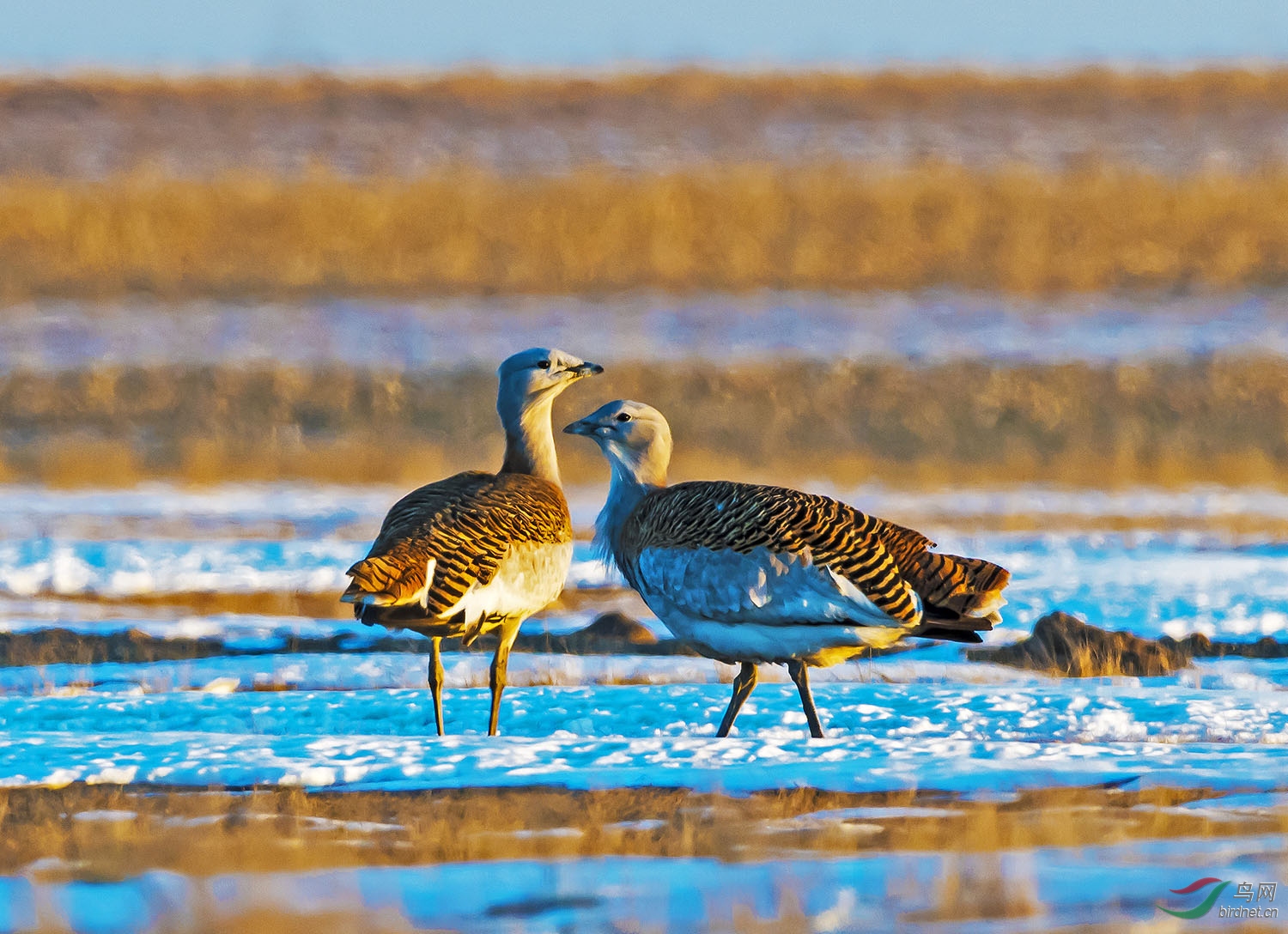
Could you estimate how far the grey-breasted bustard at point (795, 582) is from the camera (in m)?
7.25

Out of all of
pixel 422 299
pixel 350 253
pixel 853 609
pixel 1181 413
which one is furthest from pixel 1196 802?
pixel 350 253

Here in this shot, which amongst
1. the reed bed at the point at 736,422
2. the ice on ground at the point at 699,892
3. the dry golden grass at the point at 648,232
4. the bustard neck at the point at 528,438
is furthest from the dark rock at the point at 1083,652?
the dry golden grass at the point at 648,232

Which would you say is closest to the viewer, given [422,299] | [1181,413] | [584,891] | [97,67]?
[584,891]

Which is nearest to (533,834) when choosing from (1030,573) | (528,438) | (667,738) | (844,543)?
(667,738)

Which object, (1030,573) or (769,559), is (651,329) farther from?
(769,559)

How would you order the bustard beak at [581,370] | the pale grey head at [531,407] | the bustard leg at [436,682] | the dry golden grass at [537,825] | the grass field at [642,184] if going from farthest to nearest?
the grass field at [642,184]
the bustard beak at [581,370]
the pale grey head at [531,407]
the bustard leg at [436,682]
the dry golden grass at [537,825]

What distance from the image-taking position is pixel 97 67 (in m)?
36.9

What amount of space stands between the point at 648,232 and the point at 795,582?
68.9 ft

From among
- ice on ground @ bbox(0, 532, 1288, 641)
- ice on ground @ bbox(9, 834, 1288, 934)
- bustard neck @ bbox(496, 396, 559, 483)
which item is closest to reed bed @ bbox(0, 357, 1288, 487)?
ice on ground @ bbox(0, 532, 1288, 641)

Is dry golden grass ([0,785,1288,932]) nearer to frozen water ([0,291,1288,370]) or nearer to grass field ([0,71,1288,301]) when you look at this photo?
frozen water ([0,291,1288,370])

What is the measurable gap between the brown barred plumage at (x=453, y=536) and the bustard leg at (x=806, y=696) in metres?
1.17

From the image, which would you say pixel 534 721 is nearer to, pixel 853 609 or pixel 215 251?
pixel 853 609

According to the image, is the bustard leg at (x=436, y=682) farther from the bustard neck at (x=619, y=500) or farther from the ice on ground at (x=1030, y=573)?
the ice on ground at (x=1030, y=573)

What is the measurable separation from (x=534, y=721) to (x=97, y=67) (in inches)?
1222
